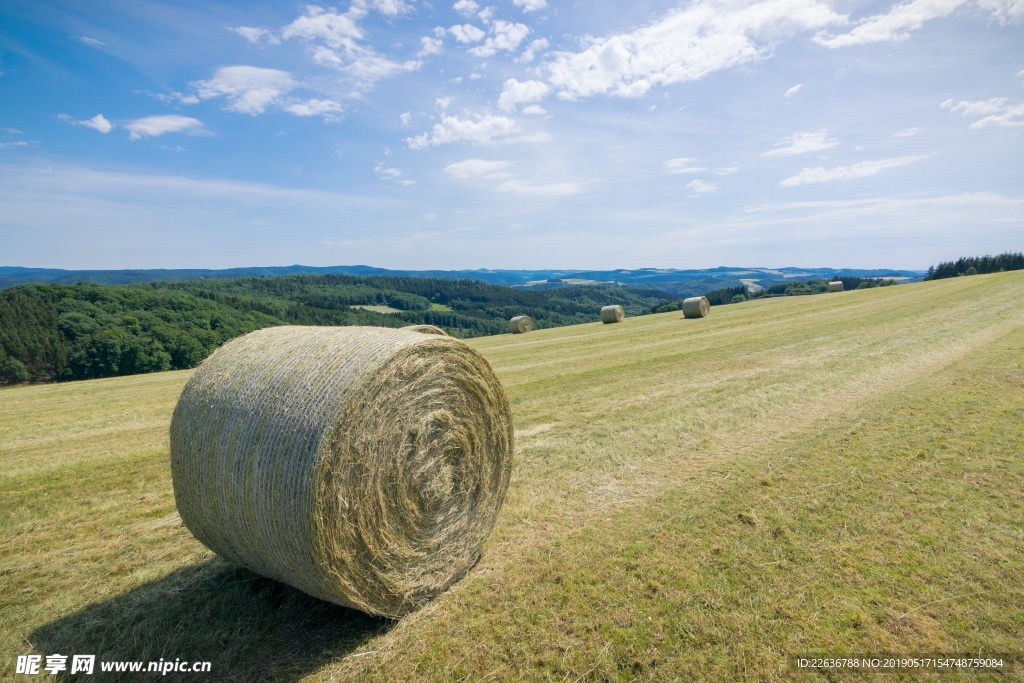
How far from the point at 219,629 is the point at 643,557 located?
153 inches

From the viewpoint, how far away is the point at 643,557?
5.20 meters

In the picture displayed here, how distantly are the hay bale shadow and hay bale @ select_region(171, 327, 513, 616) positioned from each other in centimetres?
42

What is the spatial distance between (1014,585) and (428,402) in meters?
5.34

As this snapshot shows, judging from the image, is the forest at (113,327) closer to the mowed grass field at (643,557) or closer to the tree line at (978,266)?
the mowed grass field at (643,557)

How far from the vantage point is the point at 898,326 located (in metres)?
20.8

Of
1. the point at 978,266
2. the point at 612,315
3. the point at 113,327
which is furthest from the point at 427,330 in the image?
the point at 978,266

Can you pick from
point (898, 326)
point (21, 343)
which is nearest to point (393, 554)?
point (898, 326)

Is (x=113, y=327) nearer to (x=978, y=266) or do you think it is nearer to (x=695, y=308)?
(x=695, y=308)

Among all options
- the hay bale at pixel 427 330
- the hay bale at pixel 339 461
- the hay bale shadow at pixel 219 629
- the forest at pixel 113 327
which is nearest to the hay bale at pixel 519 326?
the forest at pixel 113 327

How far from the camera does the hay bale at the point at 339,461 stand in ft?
13.4

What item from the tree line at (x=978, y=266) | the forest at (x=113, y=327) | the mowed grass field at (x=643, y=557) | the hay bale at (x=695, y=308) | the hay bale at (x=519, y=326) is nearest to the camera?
the mowed grass field at (x=643, y=557)

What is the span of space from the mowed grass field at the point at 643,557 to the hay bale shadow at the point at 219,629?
0.02 metres

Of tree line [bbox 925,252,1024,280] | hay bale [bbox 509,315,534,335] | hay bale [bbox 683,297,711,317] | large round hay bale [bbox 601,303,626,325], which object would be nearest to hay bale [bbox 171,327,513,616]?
hay bale [bbox 683,297,711,317]

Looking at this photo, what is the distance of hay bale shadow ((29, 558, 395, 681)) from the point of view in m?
4.02
